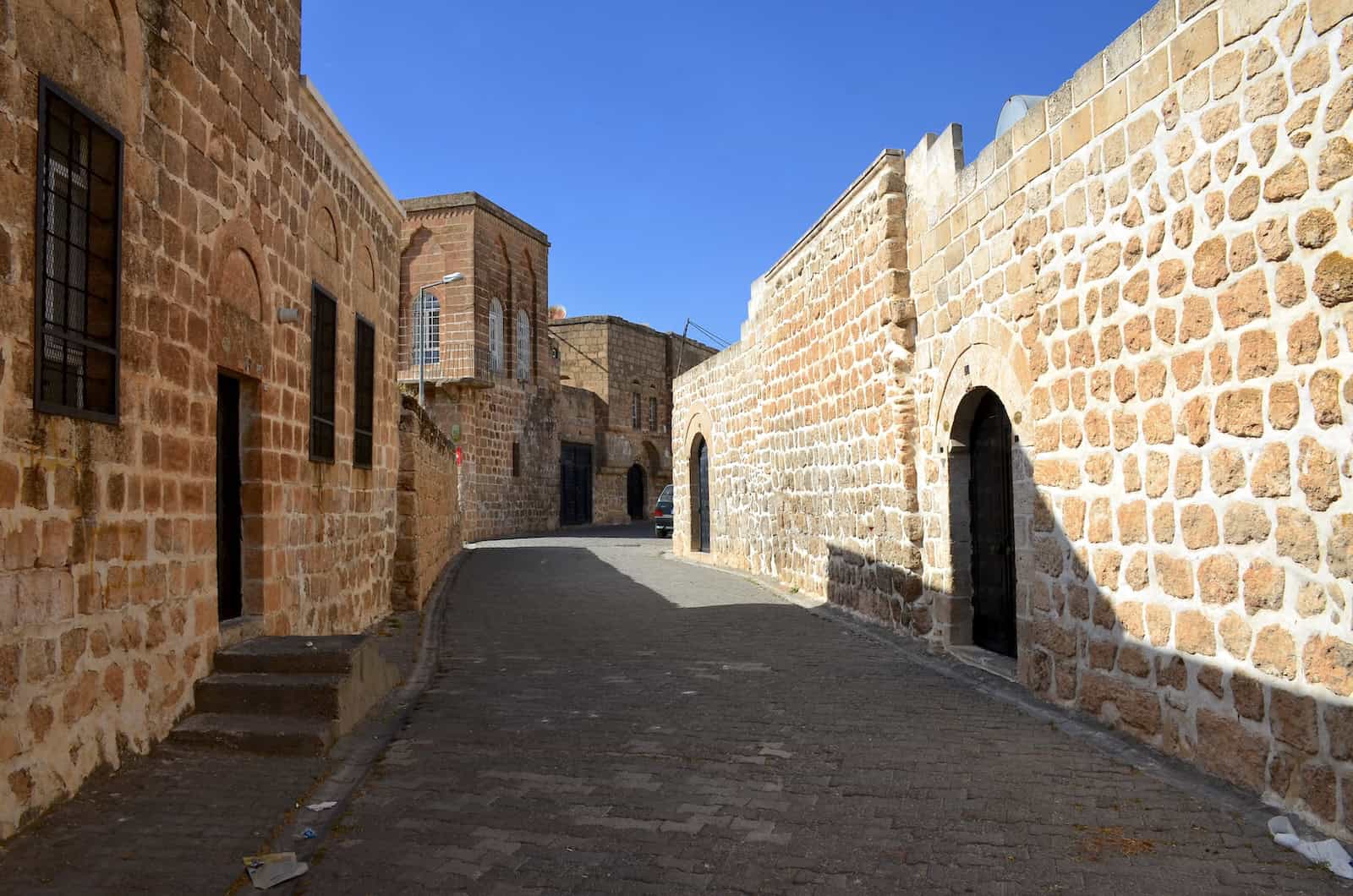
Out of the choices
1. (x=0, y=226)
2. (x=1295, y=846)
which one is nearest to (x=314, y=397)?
(x=0, y=226)

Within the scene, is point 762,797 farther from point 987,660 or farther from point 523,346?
point 523,346

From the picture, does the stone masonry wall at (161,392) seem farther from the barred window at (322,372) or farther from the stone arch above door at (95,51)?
the barred window at (322,372)

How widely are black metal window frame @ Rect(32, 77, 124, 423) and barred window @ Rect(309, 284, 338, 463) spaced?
2975 mm

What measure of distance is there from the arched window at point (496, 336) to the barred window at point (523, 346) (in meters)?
0.79

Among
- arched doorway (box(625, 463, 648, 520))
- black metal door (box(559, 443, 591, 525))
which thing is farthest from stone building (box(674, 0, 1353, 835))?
arched doorway (box(625, 463, 648, 520))

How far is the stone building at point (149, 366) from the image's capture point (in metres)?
3.75

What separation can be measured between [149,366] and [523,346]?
83.4 ft

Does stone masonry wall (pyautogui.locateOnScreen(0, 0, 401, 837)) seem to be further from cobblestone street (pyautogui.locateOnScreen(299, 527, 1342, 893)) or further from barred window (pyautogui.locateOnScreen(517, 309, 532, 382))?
barred window (pyautogui.locateOnScreen(517, 309, 532, 382))

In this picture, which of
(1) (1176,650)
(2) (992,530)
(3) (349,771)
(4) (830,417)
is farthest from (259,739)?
(4) (830,417)

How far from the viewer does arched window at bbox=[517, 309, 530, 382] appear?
97.0 ft

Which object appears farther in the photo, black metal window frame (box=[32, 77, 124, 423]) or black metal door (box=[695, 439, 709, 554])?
black metal door (box=[695, 439, 709, 554])

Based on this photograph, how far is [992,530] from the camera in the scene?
743 centimetres

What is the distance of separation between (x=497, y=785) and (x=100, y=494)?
212 centimetres

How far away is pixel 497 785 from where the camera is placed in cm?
436
